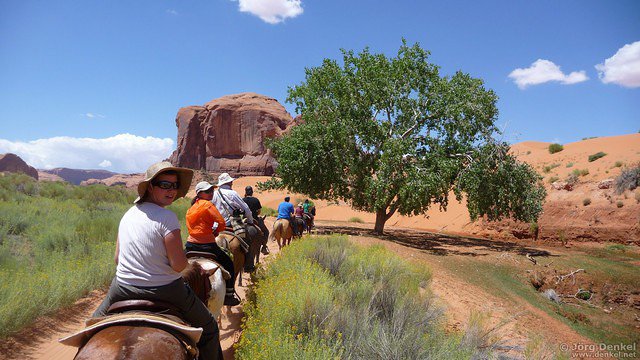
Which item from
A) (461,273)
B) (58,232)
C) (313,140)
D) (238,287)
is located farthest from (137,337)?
(313,140)

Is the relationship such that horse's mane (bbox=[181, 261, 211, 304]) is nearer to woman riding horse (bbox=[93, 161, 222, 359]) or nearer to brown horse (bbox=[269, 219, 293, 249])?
woman riding horse (bbox=[93, 161, 222, 359])

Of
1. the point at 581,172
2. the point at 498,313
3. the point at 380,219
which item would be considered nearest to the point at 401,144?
the point at 380,219

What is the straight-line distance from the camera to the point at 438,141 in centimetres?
1794

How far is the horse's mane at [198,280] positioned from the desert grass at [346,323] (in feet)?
2.34

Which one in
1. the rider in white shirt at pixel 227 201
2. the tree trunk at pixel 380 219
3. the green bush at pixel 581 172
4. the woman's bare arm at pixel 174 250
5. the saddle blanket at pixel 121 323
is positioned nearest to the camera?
the saddle blanket at pixel 121 323

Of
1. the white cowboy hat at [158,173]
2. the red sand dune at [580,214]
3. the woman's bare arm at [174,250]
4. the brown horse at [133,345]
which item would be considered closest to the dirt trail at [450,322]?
the brown horse at [133,345]

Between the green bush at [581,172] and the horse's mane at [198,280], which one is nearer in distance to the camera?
the horse's mane at [198,280]

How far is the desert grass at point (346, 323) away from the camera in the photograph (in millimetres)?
4242

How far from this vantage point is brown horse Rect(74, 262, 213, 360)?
8.98 ft

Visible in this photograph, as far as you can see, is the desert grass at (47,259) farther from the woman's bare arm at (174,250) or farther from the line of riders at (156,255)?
the woman's bare arm at (174,250)

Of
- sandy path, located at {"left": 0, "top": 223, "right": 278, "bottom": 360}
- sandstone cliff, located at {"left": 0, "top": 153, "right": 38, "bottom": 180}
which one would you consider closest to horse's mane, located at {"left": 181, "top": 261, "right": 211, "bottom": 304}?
sandy path, located at {"left": 0, "top": 223, "right": 278, "bottom": 360}

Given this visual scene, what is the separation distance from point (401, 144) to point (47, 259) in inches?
497

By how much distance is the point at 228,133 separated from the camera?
291ft

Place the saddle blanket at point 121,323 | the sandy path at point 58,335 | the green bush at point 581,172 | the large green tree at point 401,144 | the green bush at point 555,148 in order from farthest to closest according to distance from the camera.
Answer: the green bush at point 555,148 < the green bush at point 581,172 < the large green tree at point 401,144 < the sandy path at point 58,335 < the saddle blanket at point 121,323
